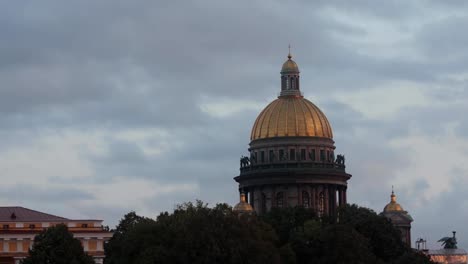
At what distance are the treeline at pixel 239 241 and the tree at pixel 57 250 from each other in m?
3.74

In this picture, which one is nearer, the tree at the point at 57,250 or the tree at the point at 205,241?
the tree at the point at 205,241

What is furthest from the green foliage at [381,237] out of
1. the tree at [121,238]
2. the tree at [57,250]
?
the tree at [57,250]

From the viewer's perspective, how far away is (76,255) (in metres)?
170

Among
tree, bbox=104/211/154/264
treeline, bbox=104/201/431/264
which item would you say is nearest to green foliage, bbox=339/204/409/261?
treeline, bbox=104/201/431/264

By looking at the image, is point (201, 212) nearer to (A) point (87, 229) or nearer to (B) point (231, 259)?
(B) point (231, 259)

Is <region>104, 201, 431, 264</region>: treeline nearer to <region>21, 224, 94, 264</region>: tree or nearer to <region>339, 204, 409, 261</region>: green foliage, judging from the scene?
<region>339, 204, 409, 261</region>: green foliage

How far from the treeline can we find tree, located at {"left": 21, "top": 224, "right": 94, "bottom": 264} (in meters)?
3.74

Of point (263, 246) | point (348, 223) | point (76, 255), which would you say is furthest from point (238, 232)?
point (348, 223)

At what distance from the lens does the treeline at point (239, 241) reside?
525 ft

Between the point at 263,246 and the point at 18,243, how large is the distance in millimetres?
39025

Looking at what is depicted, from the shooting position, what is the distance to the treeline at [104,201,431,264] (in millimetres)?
159875

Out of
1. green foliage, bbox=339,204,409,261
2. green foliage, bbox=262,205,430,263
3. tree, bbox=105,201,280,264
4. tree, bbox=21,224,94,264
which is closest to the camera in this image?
tree, bbox=105,201,280,264

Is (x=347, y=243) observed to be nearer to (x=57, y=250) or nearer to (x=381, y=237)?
(x=381, y=237)

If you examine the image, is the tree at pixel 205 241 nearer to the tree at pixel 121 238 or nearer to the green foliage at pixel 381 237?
the tree at pixel 121 238
